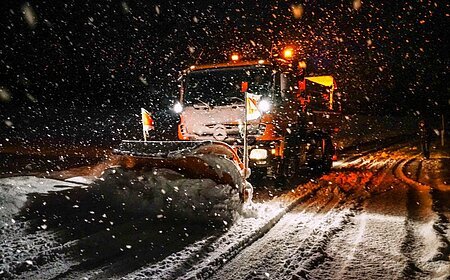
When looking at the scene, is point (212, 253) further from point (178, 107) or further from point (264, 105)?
point (178, 107)

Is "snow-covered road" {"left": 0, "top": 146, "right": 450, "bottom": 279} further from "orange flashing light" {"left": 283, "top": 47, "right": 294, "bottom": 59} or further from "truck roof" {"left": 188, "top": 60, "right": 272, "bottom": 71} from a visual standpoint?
"orange flashing light" {"left": 283, "top": 47, "right": 294, "bottom": 59}

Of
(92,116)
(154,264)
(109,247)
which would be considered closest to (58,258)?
(109,247)

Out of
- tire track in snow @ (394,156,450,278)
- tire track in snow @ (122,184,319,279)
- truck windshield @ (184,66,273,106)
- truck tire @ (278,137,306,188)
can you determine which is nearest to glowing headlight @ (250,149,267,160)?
truck tire @ (278,137,306,188)

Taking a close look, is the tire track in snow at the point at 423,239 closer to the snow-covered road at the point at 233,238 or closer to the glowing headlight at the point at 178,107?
the snow-covered road at the point at 233,238

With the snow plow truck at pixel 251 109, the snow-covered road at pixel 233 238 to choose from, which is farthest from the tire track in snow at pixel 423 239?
the snow plow truck at pixel 251 109

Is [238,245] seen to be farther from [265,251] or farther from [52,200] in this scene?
[52,200]

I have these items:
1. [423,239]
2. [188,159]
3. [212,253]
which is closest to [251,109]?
[188,159]

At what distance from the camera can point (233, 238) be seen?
511cm

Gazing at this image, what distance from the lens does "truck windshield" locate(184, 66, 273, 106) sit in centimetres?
841

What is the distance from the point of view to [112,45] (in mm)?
36844

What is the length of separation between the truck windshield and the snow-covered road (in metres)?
2.18

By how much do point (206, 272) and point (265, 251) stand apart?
950mm

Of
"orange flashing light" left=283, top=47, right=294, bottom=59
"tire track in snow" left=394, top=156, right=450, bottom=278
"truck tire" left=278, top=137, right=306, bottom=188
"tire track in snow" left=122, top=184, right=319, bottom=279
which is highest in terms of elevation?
"orange flashing light" left=283, top=47, right=294, bottom=59

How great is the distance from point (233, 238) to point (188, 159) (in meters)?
1.61
